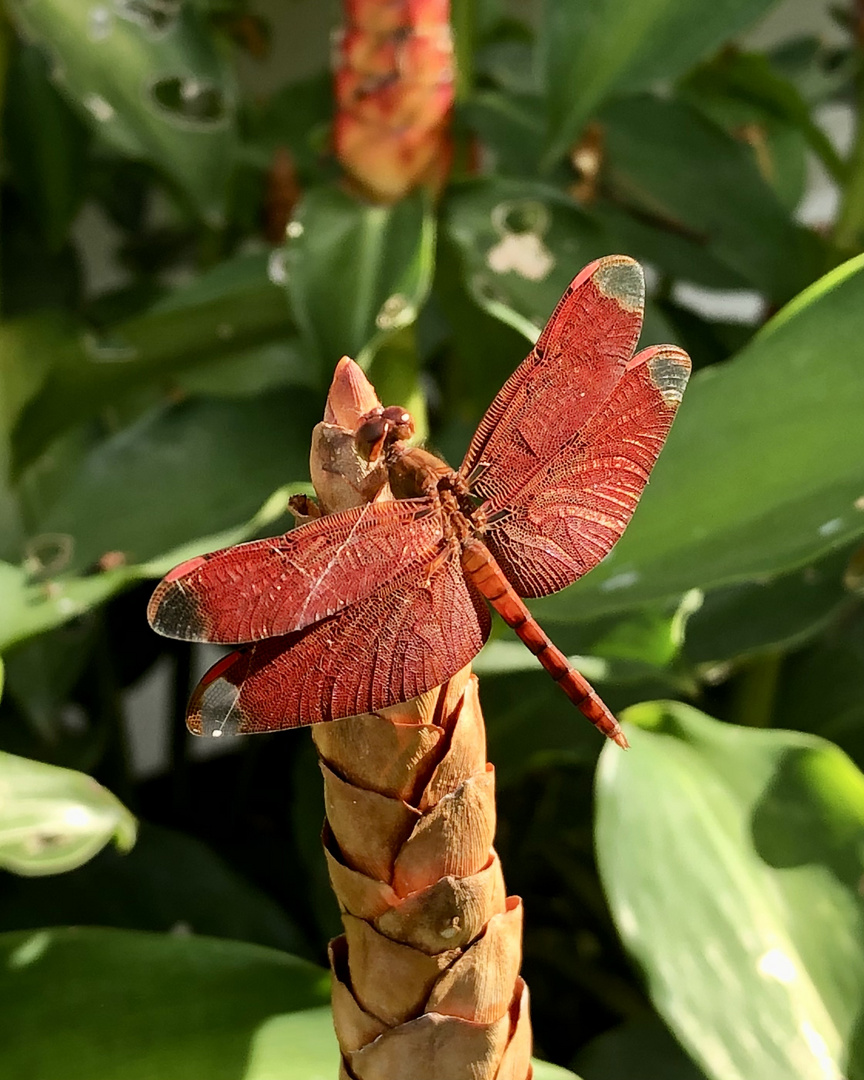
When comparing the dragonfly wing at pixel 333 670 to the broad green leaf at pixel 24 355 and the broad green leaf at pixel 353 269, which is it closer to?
the broad green leaf at pixel 353 269

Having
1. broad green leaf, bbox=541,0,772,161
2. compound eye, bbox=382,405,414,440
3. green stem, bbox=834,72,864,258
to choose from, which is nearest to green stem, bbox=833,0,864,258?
green stem, bbox=834,72,864,258

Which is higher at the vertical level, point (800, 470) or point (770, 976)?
point (800, 470)

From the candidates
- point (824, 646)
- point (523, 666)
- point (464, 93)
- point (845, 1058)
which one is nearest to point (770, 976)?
point (845, 1058)

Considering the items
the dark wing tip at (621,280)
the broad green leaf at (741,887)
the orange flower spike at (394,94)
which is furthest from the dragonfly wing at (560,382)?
the orange flower spike at (394,94)

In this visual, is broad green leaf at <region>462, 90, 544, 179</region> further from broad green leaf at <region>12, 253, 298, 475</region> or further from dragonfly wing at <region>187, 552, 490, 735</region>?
dragonfly wing at <region>187, 552, 490, 735</region>

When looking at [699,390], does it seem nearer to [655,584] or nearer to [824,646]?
[655,584]

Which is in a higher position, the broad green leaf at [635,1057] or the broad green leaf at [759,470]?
the broad green leaf at [759,470]

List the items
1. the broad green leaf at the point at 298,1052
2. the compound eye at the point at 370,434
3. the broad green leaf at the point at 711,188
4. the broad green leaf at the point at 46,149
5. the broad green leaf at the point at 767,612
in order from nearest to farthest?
the compound eye at the point at 370,434
the broad green leaf at the point at 298,1052
the broad green leaf at the point at 767,612
the broad green leaf at the point at 711,188
the broad green leaf at the point at 46,149
